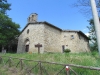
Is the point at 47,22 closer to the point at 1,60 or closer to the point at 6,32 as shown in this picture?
the point at 6,32

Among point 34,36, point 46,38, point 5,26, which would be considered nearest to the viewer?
point 46,38

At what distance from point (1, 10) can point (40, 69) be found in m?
18.5

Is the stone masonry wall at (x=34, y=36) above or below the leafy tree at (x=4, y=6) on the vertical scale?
below

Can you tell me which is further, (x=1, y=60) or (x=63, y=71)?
(x=1, y=60)

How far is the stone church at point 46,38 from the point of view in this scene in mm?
19203

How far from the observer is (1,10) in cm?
2081

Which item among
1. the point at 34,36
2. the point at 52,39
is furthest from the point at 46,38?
the point at 34,36

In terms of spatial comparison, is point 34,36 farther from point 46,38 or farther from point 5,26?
point 5,26

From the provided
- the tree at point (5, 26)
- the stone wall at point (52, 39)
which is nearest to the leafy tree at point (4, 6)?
the tree at point (5, 26)

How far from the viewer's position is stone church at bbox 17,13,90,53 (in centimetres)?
1920

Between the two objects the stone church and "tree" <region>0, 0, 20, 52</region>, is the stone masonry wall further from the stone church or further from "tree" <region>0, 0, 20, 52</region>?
"tree" <region>0, 0, 20, 52</region>

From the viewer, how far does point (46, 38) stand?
756 inches

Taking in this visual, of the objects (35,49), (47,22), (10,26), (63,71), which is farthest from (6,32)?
(63,71)

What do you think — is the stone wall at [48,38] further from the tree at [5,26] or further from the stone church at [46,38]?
the tree at [5,26]
